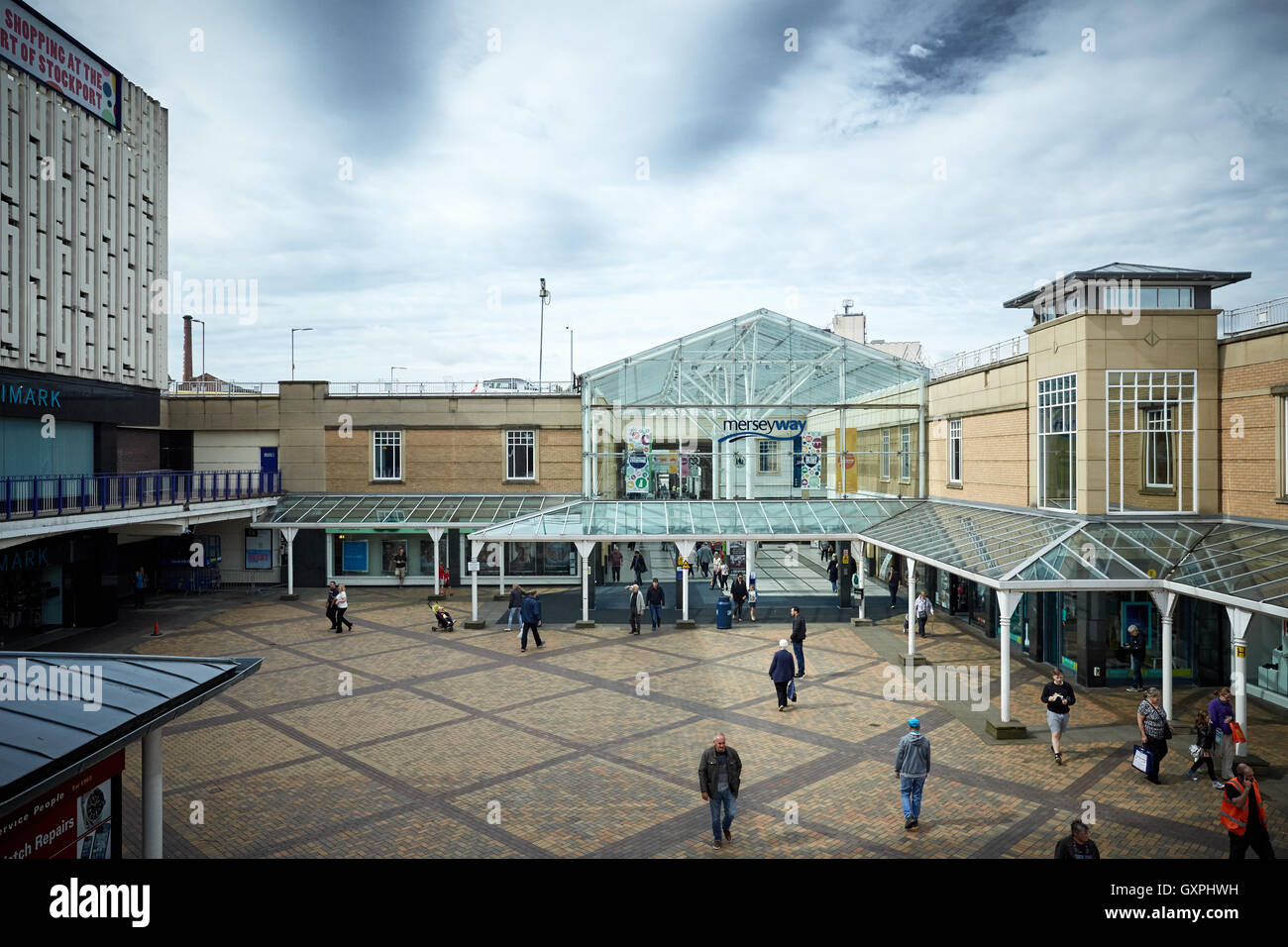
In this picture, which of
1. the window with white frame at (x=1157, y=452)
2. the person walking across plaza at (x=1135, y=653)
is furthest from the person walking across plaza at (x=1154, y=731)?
the window with white frame at (x=1157, y=452)

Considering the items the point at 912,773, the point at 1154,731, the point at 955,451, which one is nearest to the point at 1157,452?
the point at 955,451

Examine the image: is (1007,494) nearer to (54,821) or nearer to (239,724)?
(239,724)

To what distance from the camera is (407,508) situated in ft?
98.1

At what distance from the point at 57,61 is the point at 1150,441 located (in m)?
30.1

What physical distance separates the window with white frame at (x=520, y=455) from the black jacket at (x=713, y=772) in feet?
A: 74.2

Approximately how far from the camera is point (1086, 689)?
55.0ft

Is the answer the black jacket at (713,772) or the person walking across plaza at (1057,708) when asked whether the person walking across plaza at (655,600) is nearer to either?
A: the person walking across plaza at (1057,708)

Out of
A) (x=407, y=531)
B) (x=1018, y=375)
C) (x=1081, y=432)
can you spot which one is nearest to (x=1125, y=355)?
(x=1081, y=432)

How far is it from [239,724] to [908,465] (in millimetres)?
22184

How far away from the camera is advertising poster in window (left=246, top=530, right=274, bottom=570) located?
3109 centimetres

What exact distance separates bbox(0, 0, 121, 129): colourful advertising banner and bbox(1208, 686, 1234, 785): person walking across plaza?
96.9 ft

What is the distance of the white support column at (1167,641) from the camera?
1380 centimetres

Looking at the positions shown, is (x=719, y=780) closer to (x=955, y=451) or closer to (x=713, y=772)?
(x=713, y=772)
